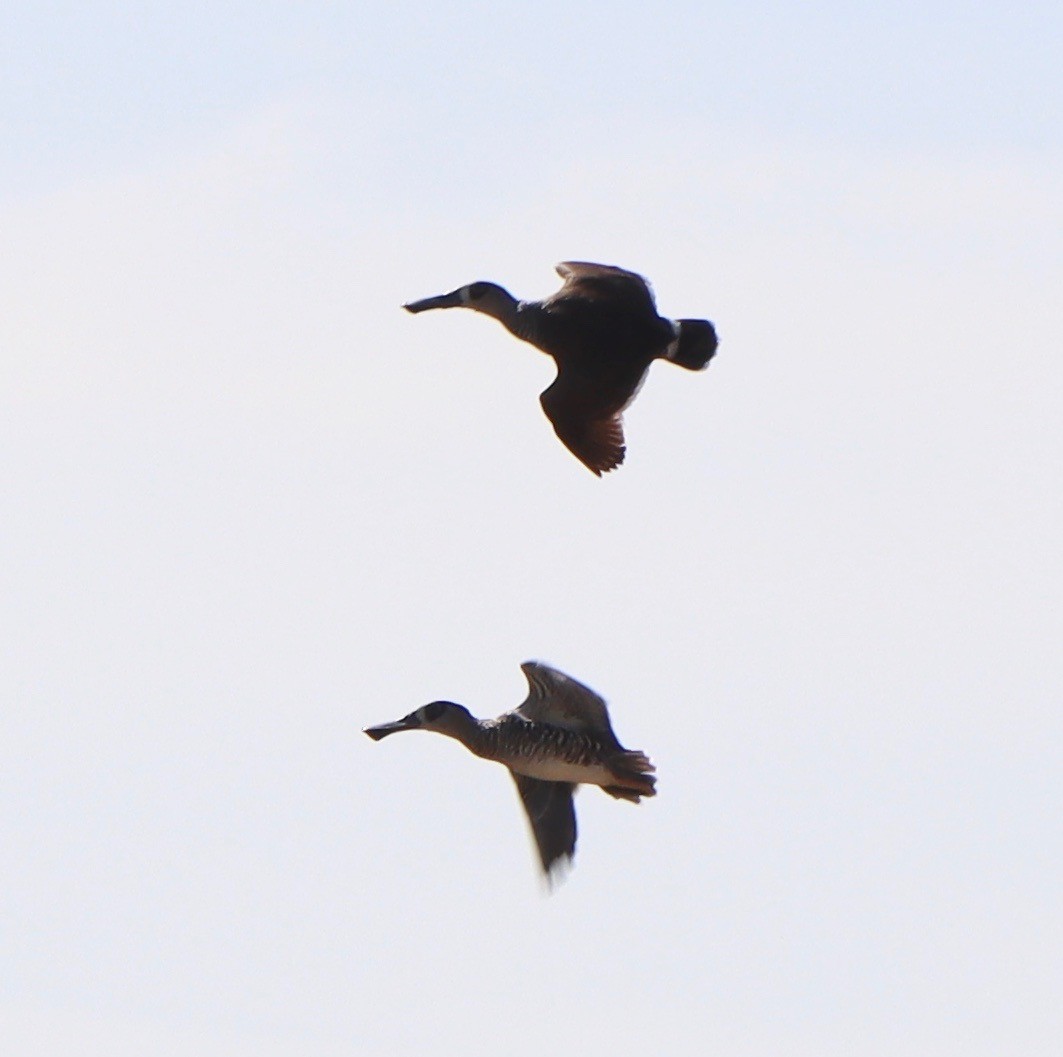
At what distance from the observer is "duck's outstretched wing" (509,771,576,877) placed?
3906 centimetres

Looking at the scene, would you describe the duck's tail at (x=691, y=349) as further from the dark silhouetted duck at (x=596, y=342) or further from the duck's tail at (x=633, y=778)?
the duck's tail at (x=633, y=778)

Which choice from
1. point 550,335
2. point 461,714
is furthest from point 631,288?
point 461,714

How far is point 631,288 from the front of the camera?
39156 millimetres

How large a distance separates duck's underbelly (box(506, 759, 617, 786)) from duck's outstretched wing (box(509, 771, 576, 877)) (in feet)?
0.44

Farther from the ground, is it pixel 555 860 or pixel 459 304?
pixel 459 304

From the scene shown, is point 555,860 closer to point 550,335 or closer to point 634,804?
point 634,804

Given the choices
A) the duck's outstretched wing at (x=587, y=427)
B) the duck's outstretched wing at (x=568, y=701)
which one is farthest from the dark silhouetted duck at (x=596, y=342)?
the duck's outstretched wing at (x=568, y=701)

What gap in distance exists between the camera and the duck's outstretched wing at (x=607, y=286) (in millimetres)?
38938

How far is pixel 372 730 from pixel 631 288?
3.83 metres

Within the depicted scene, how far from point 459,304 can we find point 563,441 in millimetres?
2661

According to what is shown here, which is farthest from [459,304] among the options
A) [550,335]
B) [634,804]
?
[634,804]

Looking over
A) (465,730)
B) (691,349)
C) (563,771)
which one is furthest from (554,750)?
(691,349)

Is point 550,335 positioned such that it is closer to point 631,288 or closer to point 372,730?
point 631,288

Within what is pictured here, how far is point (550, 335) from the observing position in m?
38.8
